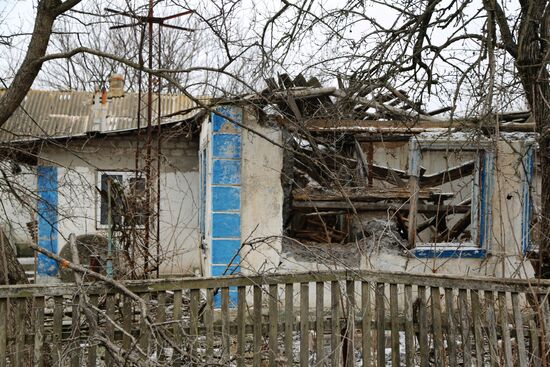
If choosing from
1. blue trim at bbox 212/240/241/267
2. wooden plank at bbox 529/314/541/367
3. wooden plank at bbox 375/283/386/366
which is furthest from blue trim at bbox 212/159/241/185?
wooden plank at bbox 529/314/541/367

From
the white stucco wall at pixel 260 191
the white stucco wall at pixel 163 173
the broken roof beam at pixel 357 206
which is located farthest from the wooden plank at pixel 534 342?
the white stucco wall at pixel 163 173

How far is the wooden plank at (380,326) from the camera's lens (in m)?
4.63

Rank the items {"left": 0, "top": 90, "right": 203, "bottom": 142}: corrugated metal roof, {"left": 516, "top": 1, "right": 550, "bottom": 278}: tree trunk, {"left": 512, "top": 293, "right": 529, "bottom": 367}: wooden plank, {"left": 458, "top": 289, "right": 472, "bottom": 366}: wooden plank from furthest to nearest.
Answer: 1. {"left": 0, "top": 90, "right": 203, "bottom": 142}: corrugated metal roof
2. {"left": 516, "top": 1, "right": 550, "bottom": 278}: tree trunk
3. {"left": 458, "top": 289, "right": 472, "bottom": 366}: wooden plank
4. {"left": 512, "top": 293, "right": 529, "bottom": 367}: wooden plank

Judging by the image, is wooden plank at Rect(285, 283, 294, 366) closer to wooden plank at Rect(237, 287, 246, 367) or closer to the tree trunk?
wooden plank at Rect(237, 287, 246, 367)

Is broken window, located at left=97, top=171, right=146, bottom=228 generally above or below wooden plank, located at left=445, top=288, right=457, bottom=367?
above

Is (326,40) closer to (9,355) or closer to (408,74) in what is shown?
(408,74)

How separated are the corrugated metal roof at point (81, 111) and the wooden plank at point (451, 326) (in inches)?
360

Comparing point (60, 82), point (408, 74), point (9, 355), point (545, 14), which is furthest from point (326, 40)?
point (60, 82)

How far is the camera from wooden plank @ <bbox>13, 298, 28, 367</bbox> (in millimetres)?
3865

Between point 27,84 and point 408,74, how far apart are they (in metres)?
3.98

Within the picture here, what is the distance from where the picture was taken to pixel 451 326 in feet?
14.6

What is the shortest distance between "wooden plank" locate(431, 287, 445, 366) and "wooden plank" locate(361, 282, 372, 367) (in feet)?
1.61

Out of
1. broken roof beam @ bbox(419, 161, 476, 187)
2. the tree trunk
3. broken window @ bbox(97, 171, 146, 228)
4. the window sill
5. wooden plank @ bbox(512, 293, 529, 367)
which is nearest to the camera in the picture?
wooden plank @ bbox(512, 293, 529, 367)

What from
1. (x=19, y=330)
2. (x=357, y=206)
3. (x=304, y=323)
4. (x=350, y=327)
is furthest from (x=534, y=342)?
(x=357, y=206)
